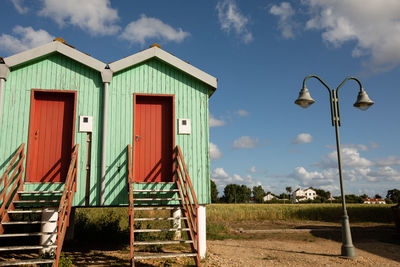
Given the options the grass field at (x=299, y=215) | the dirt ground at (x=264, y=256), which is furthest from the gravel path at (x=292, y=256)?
the grass field at (x=299, y=215)

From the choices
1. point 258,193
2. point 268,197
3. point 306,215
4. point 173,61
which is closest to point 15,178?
point 173,61

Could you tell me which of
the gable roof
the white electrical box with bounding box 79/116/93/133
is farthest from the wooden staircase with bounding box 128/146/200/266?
the gable roof

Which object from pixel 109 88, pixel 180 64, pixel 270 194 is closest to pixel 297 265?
pixel 180 64

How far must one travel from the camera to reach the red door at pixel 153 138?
9.54m

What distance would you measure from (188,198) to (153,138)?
2622 millimetres

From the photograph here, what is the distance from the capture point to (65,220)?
24.8 feet

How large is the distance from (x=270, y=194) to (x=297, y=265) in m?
163

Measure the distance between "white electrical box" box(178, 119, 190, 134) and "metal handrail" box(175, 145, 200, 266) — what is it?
0.53m

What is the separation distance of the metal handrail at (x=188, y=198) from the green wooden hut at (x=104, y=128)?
7 centimetres

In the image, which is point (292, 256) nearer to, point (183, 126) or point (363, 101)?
point (183, 126)

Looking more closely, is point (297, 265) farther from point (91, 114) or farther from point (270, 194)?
point (270, 194)

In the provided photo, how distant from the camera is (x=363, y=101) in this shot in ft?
35.9

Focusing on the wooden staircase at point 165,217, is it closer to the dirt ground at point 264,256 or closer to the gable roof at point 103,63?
the dirt ground at point 264,256

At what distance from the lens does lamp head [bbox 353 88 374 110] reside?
10.9 metres
